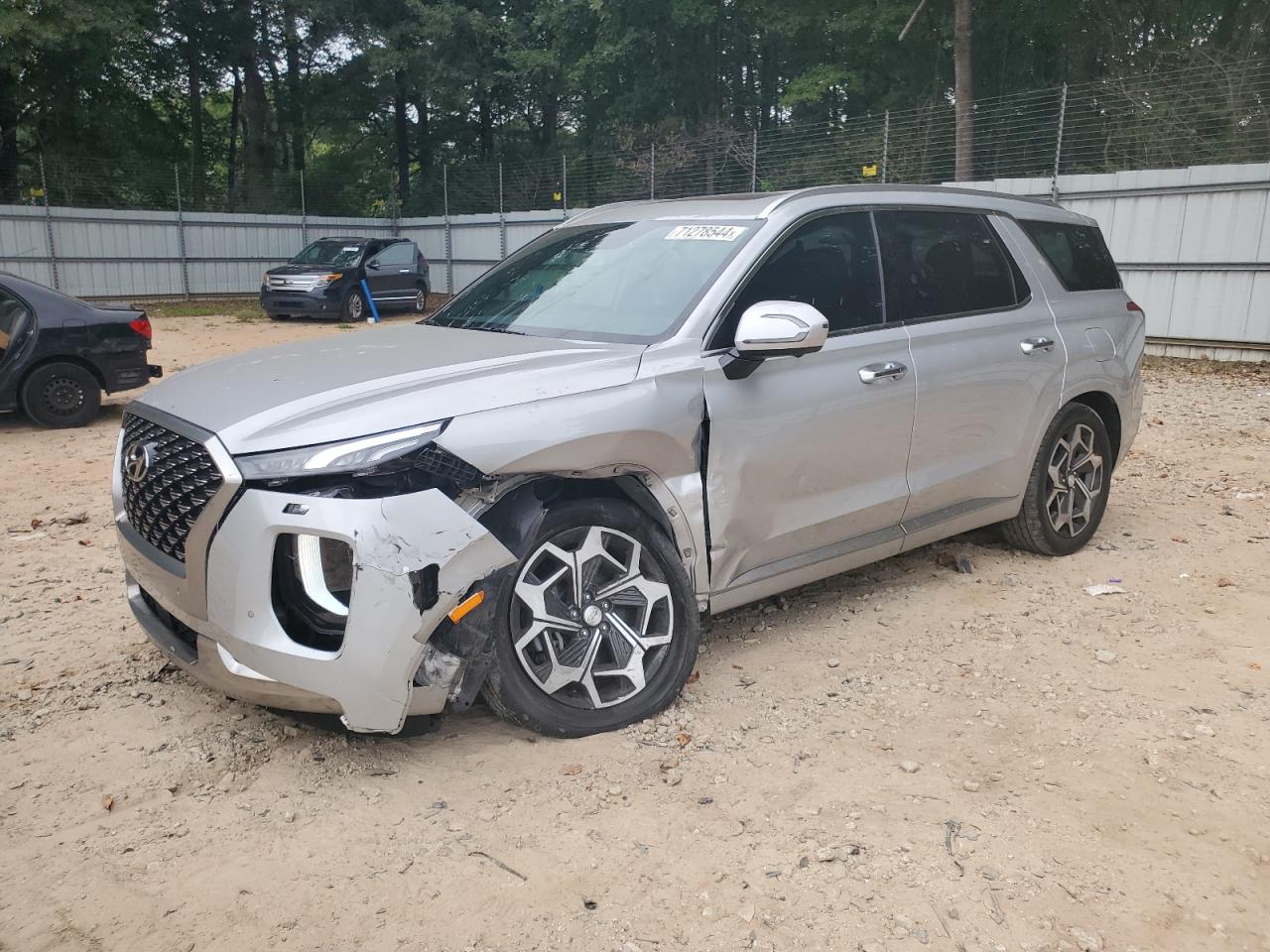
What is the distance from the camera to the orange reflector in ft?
9.72

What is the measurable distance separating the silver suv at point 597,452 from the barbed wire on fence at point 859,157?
24.7 feet

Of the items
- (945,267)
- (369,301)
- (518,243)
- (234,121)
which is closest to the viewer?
(945,267)

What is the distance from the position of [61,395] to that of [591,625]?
732 centimetres

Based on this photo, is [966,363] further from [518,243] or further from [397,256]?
[518,243]

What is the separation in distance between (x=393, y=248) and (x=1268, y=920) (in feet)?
66.6

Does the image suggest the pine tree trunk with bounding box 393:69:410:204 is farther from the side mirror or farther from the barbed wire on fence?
the side mirror

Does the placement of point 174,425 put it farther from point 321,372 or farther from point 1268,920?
point 1268,920

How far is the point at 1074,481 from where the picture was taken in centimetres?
532

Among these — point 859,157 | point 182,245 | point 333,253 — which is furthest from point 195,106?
point 859,157

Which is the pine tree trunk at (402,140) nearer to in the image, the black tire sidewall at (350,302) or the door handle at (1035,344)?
the black tire sidewall at (350,302)

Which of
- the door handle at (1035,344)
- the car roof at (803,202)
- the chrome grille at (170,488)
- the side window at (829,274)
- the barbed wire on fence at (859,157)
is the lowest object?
the chrome grille at (170,488)

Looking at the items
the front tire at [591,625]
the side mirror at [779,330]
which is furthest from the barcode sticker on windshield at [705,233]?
the front tire at [591,625]

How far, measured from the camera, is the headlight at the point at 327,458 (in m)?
2.85

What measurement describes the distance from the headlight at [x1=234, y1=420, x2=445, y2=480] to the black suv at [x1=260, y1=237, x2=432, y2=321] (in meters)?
16.6
